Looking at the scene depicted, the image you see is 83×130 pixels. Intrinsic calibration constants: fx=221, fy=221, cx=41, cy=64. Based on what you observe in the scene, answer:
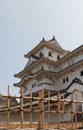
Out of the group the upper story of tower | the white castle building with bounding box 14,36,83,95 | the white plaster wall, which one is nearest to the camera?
the white plaster wall

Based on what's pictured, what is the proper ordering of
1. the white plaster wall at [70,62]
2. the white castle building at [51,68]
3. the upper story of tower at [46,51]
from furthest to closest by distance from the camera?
1. the upper story of tower at [46,51]
2. the white castle building at [51,68]
3. the white plaster wall at [70,62]

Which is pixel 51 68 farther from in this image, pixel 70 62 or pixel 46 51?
pixel 70 62

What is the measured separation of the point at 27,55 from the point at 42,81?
9683 mm

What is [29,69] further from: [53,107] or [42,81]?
[53,107]

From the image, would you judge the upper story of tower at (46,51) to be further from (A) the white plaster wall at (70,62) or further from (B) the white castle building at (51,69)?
(A) the white plaster wall at (70,62)

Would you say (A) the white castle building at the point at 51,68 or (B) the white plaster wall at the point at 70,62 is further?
(A) the white castle building at the point at 51,68

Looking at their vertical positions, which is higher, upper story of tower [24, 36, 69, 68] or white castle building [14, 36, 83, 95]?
upper story of tower [24, 36, 69, 68]

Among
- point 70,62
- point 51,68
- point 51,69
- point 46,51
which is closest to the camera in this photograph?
Result: point 70,62

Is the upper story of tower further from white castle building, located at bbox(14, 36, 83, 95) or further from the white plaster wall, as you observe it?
the white plaster wall

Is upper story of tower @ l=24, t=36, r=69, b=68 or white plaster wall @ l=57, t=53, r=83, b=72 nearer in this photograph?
white plaster wall @ l=57, t=53, r=83, b=72

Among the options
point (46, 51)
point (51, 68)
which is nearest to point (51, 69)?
point (51, 68)

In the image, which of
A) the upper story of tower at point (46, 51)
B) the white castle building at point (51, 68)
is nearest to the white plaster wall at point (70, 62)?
the white castle building at point (51, 68)

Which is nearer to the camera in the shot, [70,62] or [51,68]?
[70,62]

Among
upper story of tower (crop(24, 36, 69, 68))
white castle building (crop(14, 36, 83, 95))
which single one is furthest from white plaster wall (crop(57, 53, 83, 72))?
upper story of tower (crop(24, 36, 69, 68))
